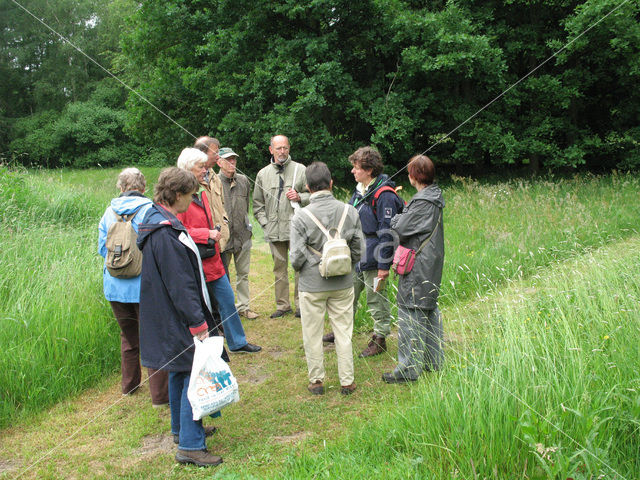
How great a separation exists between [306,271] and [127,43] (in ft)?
54.2

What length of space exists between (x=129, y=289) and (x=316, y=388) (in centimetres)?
173

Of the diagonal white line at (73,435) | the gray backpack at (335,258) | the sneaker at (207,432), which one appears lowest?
the diagonal white line at (73,435)

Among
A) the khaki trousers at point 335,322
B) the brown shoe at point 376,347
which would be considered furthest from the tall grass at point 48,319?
the brown shoe at point 376,347

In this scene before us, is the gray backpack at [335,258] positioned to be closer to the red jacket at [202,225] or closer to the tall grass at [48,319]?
the red jacket at [202,225]

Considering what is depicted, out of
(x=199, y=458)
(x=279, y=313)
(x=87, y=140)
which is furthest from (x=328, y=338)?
(x=87, y=140)

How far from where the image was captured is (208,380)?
3.17 m

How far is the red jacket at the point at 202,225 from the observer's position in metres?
4.42

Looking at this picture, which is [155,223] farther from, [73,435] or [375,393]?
[375,393]

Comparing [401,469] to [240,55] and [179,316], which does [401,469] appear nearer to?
[179,316]

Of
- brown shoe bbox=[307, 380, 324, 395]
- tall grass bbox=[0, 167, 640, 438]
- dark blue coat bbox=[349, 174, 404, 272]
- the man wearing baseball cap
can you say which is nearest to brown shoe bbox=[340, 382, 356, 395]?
brown shoe bbox=[307, 380, 324, 395]

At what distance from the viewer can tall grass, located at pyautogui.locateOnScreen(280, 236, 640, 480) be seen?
252 centimetres

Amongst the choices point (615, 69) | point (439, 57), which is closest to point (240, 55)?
point (439, 57)

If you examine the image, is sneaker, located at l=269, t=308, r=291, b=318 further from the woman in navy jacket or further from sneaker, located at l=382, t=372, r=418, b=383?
the woman in navy jacket

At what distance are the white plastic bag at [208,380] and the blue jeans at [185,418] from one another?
12 cm
